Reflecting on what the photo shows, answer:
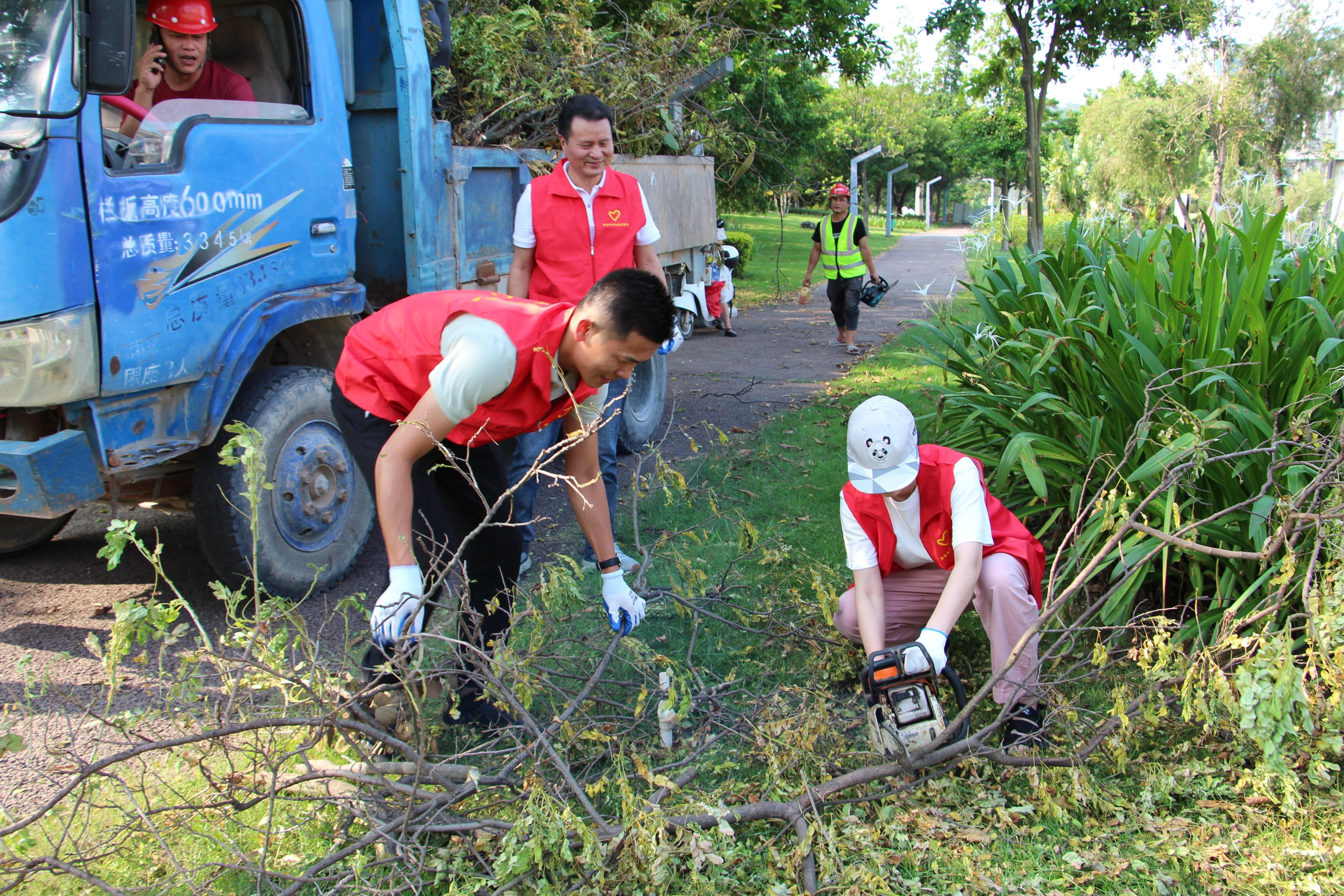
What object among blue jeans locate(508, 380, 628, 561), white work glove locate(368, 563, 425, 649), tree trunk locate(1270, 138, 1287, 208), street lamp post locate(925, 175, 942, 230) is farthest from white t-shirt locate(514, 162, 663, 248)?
street lamp post locate(925, 175, 942, 230)

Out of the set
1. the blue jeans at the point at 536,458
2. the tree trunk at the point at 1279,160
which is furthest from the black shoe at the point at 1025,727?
the tree trunk at the point at 1279,160

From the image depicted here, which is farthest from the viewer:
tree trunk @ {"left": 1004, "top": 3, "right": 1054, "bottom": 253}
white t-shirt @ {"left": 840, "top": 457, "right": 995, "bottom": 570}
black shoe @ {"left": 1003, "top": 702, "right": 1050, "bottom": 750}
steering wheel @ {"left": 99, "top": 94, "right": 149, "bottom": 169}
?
tree trunk @ {"left": 1004, "top": 3, "right": 1054, "bottom": 253}

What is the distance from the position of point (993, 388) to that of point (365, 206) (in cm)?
301

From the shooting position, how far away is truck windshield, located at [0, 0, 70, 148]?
2955 millimetres

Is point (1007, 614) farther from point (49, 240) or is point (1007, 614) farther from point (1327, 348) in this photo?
point (49, 240)

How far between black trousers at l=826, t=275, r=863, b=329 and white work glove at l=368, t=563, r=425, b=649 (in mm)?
7737

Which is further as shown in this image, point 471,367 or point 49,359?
point 49,359

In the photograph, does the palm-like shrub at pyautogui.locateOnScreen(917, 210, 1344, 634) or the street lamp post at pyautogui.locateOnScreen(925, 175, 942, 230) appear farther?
the street lamp post at pyautogui.locateOnScreen(925, 175, 942, 230)

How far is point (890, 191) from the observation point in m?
46.7

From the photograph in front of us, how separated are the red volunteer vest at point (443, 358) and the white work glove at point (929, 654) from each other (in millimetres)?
1171

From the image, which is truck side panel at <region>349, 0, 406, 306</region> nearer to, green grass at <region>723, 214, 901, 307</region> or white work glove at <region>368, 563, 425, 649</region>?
white work glove at <region>368, 563, 425, 649</region>

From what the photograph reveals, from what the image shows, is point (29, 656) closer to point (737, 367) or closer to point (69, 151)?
point (69, 151)

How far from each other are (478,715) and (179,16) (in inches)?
106

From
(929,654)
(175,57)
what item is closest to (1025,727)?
(929,654)
